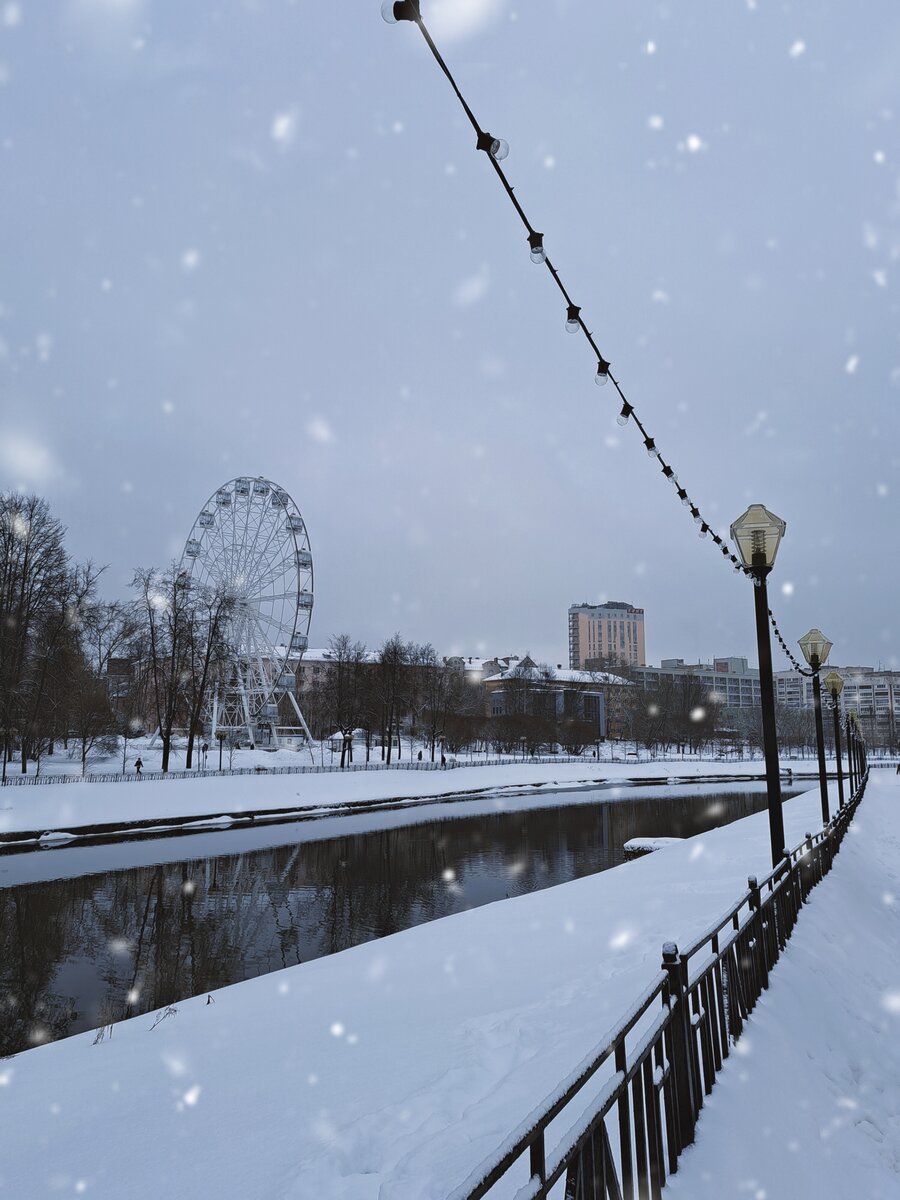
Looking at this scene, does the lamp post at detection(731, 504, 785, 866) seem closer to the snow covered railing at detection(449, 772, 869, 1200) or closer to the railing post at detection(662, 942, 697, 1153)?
the snow covered railing at detection(449, 772, 869, 1200)

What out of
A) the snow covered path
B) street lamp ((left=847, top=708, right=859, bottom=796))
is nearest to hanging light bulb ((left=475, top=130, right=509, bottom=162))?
the snow covered path

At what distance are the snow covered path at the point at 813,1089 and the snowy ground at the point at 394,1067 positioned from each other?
2 cm

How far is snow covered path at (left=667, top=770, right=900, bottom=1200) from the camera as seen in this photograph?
4.13 meters

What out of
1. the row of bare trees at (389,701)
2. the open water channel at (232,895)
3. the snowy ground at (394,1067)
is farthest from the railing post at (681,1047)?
the row of bare trees at (389,701)

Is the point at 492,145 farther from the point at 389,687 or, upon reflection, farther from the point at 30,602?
the point at 389,687

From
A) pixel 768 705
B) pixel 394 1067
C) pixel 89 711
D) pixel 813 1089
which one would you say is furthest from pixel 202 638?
pixel 813 1089

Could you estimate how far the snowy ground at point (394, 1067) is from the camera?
4934mm

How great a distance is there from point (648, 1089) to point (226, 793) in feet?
127

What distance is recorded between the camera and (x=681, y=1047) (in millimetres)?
4395

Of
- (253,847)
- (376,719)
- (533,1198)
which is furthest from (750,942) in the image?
(376,719)

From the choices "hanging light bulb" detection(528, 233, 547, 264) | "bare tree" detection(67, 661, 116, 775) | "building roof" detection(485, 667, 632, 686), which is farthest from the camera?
"building roof" detection(485, 667, 632, 686)

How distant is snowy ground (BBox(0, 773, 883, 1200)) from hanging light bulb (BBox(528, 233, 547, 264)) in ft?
19.1

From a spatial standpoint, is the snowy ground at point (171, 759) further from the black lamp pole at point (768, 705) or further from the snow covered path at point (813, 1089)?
the snow covered path at point (813, 1089)

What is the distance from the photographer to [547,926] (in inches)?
490
